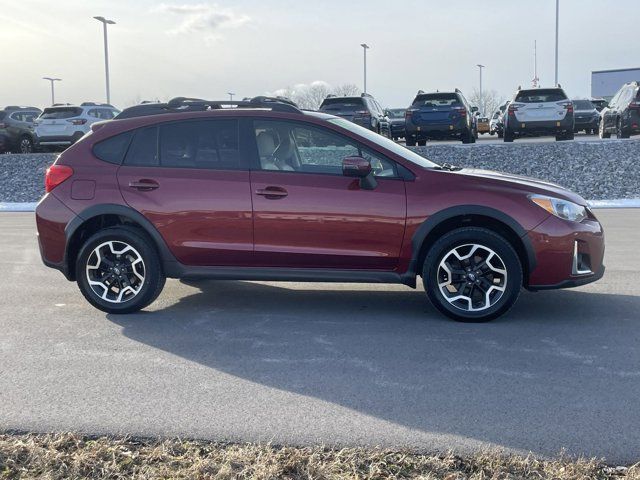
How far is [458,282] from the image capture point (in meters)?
6.18

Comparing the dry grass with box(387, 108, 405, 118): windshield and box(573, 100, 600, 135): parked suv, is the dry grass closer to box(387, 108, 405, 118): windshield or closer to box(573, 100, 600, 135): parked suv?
box(573, 100, 600, 135): parked suv

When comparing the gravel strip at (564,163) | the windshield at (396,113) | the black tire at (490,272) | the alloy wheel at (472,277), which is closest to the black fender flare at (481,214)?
the black tire at (490,272)

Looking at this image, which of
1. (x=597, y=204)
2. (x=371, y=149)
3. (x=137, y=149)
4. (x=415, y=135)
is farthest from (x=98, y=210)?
(x=415, y=135)

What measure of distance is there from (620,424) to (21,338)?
439 cm

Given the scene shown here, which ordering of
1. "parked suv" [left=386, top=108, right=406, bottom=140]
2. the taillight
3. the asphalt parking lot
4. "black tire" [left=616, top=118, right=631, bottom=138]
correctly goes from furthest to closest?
1. "parked suv" [left=386, top=108, right=406, bottom=140]
2. "black tire" [left=616, top=118, right=631, bottom=138]
3. the taillight
4. the asphalt parking lot

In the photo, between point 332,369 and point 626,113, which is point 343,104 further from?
point 332,369

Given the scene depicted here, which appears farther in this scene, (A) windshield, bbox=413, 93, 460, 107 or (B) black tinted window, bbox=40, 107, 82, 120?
(B) black tinted window, bbox=40, 107, 82, 120

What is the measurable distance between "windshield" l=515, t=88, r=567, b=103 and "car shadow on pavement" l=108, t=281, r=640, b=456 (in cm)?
1590

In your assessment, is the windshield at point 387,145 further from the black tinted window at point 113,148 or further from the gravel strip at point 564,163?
the gravel strip at point 564,163

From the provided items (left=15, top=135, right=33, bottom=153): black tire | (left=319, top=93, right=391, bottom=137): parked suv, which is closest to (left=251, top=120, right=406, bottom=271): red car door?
(left=319, top=93, right=391, bottom=137): parked suv

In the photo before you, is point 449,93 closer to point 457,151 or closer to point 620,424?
point 457,151

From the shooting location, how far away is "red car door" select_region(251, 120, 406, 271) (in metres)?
6.16

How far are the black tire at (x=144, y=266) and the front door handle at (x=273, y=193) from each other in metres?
1.10

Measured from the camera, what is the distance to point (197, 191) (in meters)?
6.41
